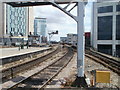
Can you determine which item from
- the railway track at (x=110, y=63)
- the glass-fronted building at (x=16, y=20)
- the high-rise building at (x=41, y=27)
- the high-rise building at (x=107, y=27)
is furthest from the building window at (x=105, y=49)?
the high-rise building at (x=41, y=27)

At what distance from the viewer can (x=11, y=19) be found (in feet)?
298

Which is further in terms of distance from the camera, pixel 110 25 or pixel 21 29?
pixel 21 29

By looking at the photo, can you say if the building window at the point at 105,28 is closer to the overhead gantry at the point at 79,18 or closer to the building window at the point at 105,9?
the building window at the point at 105,9

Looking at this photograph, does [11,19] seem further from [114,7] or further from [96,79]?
[96,79]

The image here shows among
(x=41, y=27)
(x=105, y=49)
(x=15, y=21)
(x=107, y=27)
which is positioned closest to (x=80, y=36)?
(x=107, y=27)

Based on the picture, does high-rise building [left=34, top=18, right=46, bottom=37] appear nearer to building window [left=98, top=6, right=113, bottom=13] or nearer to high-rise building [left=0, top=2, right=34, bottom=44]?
high-rise building [left=0, top=2, right=34, bottom=44]

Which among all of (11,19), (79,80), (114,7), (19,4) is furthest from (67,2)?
(11,19)

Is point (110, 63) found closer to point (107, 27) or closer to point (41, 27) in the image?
point (107, 27)

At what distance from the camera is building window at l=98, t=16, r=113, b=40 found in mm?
56938

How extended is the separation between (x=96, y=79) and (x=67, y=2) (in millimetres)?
3828

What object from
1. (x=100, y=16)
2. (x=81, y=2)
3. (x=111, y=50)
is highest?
(x=100, y=16)

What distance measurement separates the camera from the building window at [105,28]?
56.9 m

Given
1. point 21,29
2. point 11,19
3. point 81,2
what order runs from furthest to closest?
point 21,29 < point 11,19 < point 81,2

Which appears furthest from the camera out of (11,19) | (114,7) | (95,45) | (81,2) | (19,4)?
→ (11,19)
